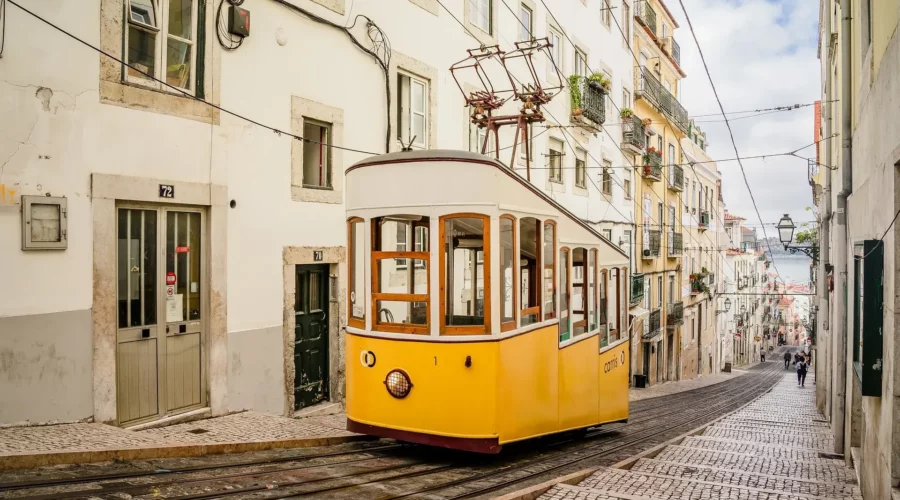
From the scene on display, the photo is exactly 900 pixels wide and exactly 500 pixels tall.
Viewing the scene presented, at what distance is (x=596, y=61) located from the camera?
22.8 metres

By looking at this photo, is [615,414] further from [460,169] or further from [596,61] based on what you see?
[596,61]

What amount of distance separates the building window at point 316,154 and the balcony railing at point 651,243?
59.0ft

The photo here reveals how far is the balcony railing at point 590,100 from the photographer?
20.4 meters

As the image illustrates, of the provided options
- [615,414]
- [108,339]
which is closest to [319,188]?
[108,339]

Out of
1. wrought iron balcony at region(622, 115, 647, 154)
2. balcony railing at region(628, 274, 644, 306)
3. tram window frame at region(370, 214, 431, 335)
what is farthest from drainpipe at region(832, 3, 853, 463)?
wrought iron balcony at region(622, 115, 647, 154)

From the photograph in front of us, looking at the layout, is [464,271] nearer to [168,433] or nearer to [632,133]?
[168,433]

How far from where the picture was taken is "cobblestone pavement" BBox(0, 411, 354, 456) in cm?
601

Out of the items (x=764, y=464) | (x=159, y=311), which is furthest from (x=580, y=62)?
(x=159, y=311)

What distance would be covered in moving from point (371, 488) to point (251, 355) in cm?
399

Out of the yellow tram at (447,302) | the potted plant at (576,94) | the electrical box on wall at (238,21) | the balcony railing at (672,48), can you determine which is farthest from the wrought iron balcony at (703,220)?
the electrical box on wall at (238,21)

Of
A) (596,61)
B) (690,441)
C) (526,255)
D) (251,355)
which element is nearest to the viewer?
(526,255)

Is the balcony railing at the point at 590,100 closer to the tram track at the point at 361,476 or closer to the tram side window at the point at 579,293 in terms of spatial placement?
the tram side window at the point at 579,293

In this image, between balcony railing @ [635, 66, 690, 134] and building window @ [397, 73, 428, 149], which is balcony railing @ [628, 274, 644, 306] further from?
building window @ [397, 73, 428, 149]

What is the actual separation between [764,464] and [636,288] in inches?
605
